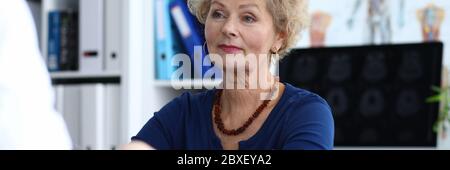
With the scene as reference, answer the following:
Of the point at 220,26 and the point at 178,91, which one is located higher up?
the point at 220,26

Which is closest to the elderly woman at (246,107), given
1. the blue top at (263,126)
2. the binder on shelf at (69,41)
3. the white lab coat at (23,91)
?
the blue top at (263,126)

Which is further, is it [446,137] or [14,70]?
[446,137]

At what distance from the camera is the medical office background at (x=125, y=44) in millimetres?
2172

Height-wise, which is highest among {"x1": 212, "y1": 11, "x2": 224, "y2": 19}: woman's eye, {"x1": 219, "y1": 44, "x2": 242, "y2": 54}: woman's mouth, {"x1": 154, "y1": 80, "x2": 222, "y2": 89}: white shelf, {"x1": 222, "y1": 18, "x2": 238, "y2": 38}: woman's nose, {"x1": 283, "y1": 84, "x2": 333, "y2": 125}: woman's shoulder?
{"x1": 212, "y1": 11, "x2": 224, "y2": 19}: woman's eye

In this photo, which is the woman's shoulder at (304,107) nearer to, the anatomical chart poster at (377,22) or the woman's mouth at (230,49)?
the woman's mouth at (230,49)

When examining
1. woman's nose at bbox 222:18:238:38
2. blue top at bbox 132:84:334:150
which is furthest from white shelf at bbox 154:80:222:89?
woman's nose at bbox 222:18:238:38

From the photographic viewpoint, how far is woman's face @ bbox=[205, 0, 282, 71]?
0.89 m

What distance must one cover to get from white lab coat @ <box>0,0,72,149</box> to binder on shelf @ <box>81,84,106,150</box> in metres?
1.54

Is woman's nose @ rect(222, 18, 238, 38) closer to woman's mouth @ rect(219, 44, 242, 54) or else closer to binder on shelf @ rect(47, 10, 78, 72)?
woman's mouth @ rect(219, 44, 242, 54)

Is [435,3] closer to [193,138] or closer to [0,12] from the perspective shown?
[193,138]

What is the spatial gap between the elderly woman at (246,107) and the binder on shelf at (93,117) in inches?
52.9

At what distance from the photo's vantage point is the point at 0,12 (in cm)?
78
